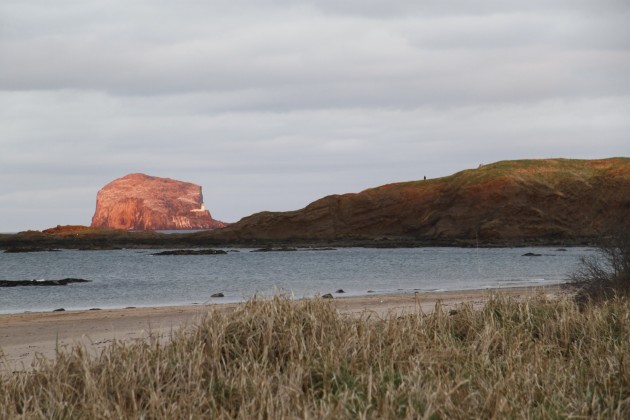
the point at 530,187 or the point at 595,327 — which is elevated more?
the point at 530,187

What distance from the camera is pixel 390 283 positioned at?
3969 centimetres

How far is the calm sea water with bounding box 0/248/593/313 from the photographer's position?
32825 mm

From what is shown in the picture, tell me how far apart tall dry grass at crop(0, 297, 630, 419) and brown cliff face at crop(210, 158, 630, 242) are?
269 ft

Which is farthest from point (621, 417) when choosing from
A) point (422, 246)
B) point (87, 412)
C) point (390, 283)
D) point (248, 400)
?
point (422, 246)

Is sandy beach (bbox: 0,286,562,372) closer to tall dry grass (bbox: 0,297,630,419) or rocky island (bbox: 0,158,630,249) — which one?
tall dry grass (bbox: 0,297,630,419)

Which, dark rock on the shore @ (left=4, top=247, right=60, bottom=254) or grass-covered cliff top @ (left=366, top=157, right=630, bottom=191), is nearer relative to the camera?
grass-covered cliff top @ (left=366, top=157, right=630, bottom=191)

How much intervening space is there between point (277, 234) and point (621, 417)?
95680 millimetres

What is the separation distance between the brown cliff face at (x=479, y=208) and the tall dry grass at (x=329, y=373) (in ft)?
269

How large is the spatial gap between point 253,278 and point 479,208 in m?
54.2

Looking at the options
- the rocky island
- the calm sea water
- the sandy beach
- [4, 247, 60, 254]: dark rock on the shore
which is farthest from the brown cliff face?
the sandy beach

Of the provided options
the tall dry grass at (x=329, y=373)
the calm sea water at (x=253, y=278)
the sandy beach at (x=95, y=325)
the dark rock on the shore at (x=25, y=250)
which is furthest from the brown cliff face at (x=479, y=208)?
the tall dry grass at (x=329, y=373)

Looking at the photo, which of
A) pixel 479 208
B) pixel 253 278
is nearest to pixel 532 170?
pixel 479 208

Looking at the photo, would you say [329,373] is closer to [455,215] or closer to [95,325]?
[95,325]

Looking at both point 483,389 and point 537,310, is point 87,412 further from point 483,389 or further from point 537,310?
point 537,310
